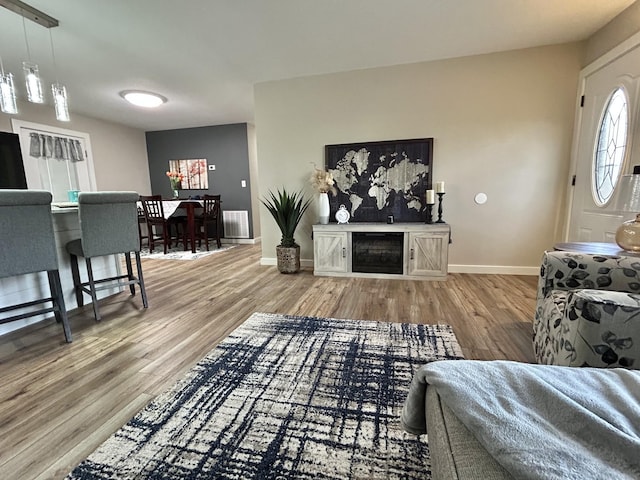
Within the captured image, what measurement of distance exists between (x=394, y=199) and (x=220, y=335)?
2.54 metres

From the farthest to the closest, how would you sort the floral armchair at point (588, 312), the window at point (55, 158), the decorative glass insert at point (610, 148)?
the window at point (55, 158), the decorative glass insert at point (610, 148), the floral armchair at point (588, 312)

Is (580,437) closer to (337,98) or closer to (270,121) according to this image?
(337,98)

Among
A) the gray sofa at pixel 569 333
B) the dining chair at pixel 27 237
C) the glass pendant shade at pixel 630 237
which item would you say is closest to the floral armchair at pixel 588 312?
the gray sofa at pixel 569 333

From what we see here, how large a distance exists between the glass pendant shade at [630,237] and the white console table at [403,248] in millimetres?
1538

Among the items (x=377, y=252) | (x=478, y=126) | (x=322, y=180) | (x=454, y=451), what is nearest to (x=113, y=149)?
(x=322, y=180)

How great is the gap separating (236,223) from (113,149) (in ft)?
8.98

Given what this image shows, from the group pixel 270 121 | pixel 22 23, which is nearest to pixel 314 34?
pixel 270 121

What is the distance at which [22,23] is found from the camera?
2.47 meters

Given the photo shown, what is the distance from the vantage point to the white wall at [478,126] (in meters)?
3.11

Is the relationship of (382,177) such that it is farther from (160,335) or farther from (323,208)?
(160,335)

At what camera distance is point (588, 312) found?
1080mm

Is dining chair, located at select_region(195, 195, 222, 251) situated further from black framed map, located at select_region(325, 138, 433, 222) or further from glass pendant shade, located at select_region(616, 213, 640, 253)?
glass pendant shade, located at select_region(616, 213, 640, 253)

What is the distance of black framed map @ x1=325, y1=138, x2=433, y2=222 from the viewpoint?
3482mm

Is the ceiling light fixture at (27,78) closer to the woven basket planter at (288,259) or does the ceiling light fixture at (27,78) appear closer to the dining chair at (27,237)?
the dining chair at (27,237)
